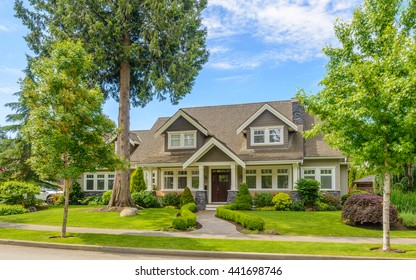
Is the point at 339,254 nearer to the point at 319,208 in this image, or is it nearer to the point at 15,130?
the point at 319,208

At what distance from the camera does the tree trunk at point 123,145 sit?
23.4 metres

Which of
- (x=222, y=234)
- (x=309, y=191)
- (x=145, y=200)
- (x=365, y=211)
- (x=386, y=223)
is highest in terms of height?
(x=386, y=223)

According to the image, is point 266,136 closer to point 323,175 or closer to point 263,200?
point 323,175

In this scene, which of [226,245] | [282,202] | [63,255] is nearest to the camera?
[63,255]

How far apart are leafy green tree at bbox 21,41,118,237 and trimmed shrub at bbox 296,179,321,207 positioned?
14.3 metres

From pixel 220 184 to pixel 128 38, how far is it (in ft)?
41.6

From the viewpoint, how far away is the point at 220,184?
27.7 meters

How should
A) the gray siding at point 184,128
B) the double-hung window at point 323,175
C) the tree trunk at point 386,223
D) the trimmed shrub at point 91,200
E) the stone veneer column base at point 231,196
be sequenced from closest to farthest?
the tree trunk at point 386,223 < the stone veneer column base at point 231,196 < the double-hung window at point 323,175 < the gray siding at point 184,128 < the trimmed shrub at point 91,200

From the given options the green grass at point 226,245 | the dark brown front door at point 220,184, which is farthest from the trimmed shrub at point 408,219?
the dark brown front door at point 220,184

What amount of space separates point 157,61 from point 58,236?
45.5 feet

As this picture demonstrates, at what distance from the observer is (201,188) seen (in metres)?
25.8

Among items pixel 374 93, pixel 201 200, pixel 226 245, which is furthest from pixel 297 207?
pixel 374 93

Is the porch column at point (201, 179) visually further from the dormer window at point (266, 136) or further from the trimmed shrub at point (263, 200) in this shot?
A: the dormer window at point (266, 136)

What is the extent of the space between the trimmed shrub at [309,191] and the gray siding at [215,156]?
5.38 meters
